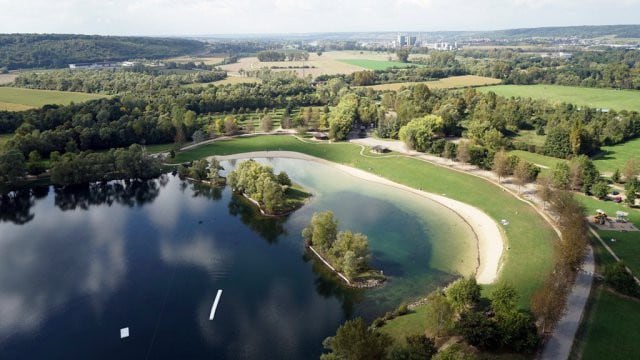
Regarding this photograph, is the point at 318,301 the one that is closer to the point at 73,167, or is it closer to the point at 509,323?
the point at 509,323

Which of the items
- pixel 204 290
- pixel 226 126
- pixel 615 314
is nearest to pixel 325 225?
pixel 204 290

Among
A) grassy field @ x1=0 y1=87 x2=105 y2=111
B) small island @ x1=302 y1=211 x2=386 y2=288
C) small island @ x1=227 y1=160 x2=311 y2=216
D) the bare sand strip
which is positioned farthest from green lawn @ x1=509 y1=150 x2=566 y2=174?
grassy field @ x1=0 y1=87 x2=105 y2=111

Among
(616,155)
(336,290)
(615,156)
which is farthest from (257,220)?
(616,155)

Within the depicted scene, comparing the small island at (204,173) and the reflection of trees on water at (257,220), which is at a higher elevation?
the small island at (204,173)

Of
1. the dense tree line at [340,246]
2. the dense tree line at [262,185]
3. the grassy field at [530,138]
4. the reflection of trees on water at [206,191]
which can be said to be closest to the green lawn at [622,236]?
the dense tree line at [340,246]

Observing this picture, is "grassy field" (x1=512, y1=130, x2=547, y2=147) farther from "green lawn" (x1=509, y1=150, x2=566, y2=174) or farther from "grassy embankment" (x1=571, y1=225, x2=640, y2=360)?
"grassy embankment" (x1=571, y1=225, x2=640, y2=360)

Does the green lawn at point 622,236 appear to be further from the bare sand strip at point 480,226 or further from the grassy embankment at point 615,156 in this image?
the grassy embankment at point 615,156

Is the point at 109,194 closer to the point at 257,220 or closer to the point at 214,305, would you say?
the point at 257,220
